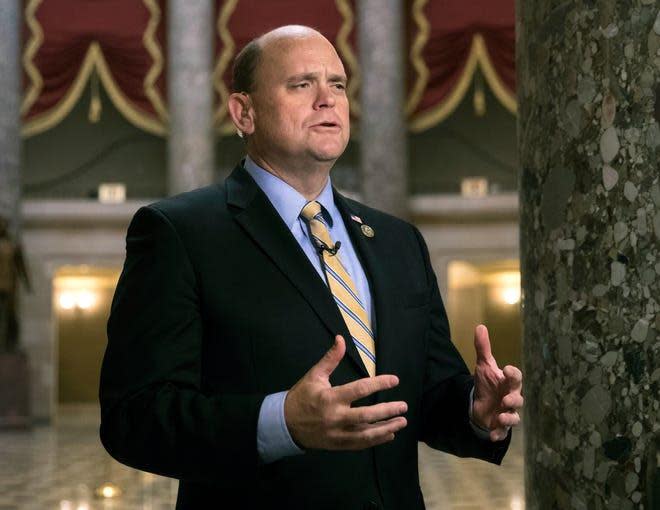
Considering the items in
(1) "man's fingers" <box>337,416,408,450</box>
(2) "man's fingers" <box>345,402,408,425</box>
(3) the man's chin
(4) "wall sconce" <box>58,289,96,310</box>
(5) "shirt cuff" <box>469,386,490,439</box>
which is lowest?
(4) "wall sconce" <box>58,289,96,310</box>

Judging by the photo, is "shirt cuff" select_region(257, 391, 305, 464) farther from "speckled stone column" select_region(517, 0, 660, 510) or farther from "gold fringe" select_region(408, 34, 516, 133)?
"gold fringe" select_region(408, 34, 516, 133)

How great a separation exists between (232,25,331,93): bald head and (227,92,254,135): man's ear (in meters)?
0.02

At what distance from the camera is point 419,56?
14.4 meters

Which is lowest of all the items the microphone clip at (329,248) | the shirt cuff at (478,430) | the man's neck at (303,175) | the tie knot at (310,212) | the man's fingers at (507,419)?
the shirt cuff at (478,430)

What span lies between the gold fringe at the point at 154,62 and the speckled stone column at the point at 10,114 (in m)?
1.70

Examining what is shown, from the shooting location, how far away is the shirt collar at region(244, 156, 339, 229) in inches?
75.4

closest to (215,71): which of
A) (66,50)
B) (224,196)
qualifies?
(66,50)

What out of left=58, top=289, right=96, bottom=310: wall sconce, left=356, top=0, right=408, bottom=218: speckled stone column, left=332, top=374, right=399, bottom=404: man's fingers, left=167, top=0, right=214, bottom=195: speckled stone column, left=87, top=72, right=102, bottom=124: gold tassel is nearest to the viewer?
left=332, top=374, right=399, bottom=404: man's fingers

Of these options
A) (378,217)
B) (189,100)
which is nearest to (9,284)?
(189,100)

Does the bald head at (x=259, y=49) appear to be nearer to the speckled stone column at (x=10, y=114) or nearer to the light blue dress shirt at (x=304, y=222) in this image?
the light blue dress shirt at (x=304, y=222)

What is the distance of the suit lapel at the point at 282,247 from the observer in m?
1.76

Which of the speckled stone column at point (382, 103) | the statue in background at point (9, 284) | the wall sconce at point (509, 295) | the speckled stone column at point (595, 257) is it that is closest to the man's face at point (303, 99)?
the speckled stone column at point (595, 257)

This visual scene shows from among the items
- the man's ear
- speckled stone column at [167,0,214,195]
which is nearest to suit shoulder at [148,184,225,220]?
the man's ear

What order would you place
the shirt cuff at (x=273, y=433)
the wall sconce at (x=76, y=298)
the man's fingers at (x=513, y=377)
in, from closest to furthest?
1. the shirt cuff at (x=273, y=433)
2. the man's fingers at (x=513, y=377)
3. the wall sconce at (x=76, y=298)
